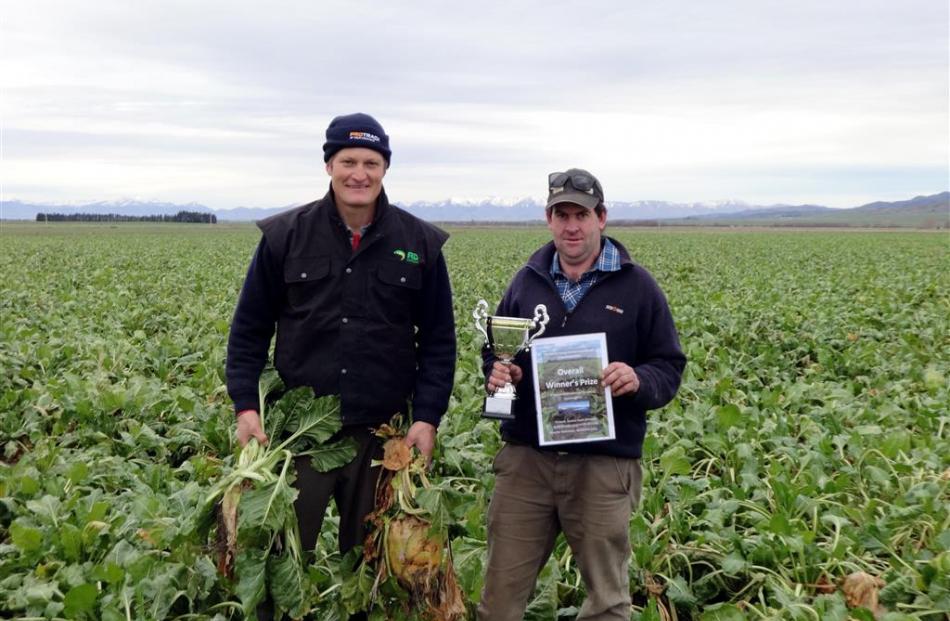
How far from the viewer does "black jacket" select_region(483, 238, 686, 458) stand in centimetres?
303

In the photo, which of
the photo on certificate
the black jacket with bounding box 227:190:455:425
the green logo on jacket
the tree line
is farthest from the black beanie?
the tree line

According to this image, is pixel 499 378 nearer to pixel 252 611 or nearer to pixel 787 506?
pixel 252 611

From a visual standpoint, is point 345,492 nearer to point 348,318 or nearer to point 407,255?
point 348,318

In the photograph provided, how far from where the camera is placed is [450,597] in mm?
2941

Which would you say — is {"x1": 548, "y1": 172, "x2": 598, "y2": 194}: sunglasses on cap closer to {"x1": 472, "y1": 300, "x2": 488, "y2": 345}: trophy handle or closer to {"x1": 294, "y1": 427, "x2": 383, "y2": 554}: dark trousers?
{"x1": 472, "y1": 300, "x2": 488, "y2": 345}: trophy handle

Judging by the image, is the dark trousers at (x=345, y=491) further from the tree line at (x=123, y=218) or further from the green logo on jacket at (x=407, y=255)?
the tree line at (x=123, y=218)

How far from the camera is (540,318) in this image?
121 inches

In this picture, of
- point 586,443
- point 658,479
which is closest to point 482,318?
point 586,443

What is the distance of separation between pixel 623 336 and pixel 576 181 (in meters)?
0.60

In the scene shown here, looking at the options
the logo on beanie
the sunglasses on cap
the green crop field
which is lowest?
Answer: the green crop field

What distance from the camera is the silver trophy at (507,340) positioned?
2965 millimetres

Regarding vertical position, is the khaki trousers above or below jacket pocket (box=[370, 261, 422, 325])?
below

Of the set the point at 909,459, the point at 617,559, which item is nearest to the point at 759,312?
the point at 909,459

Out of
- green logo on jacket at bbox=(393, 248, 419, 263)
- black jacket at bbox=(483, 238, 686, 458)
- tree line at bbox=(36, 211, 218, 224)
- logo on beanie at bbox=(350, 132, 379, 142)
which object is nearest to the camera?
logo on beanie at bbox=(350, 132, 379, 142)
